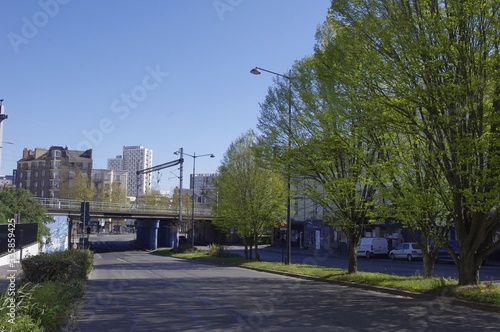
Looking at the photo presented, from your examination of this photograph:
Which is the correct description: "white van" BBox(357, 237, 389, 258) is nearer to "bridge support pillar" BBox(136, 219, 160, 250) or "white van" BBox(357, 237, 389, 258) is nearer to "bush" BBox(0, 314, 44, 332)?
"bridge support pillar" BBox(136, 219, 160, 250)

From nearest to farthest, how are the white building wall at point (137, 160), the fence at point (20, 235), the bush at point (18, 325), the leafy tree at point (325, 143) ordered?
the bush at point (18, 325)
the leafy tree at point (325, 143)
the fence at point (20, 235)
the white building wall at point (137, 160)

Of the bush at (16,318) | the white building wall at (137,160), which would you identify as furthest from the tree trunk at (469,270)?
the white building wall at (137,160)

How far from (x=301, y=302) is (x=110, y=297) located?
593 cm

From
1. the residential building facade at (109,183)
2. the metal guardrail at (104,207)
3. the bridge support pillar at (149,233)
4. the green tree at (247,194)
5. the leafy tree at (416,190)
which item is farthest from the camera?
the residential building facade at (109,183)

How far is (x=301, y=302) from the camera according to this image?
14.1 metres

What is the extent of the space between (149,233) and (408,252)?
4119 centimetres

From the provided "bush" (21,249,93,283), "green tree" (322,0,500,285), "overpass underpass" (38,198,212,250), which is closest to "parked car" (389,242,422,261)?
"green tree" (322,0,500,285)

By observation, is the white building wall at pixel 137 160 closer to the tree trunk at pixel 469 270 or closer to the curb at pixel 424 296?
the curb at pixel 424 296

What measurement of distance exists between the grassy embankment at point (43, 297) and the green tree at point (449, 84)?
980 cm

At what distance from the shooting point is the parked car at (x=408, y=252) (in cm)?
4169

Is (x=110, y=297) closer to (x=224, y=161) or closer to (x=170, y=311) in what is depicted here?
(x=170, y=311)

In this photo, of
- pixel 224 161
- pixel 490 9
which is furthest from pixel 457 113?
pixel 224 161

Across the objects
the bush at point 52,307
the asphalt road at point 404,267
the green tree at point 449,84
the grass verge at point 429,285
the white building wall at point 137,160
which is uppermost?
the white building wall at point 137,160

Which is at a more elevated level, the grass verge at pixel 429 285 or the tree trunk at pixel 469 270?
the tree trunk at pixel 469 270
